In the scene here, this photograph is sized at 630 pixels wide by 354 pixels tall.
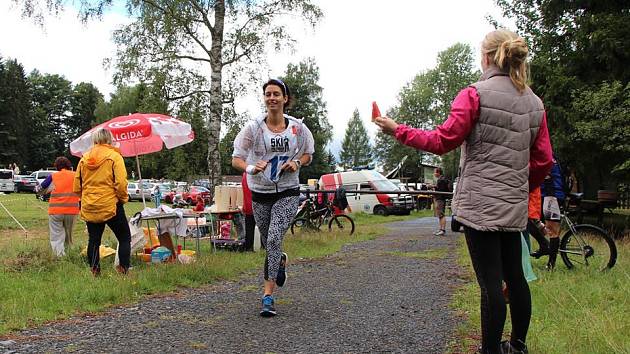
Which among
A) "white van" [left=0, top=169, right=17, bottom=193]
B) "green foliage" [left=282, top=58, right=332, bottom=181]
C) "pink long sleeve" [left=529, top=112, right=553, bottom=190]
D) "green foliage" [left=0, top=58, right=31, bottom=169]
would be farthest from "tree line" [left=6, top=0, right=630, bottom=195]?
"green foliage" [left=0, top=58, right=31, bottom=169]

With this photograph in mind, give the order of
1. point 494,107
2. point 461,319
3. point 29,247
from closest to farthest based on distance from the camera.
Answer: point 494,107 → point 461,319 → point 29,247

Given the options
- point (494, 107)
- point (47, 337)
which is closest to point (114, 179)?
point (47, 337)

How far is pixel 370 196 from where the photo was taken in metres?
29.4

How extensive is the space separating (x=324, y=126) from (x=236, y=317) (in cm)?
6391

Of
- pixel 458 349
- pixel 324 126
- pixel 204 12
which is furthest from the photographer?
pixel 324 126

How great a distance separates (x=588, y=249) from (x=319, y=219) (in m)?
8.56

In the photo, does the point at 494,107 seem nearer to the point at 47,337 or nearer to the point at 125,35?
the point at 47,337

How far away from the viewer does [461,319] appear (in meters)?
4.42

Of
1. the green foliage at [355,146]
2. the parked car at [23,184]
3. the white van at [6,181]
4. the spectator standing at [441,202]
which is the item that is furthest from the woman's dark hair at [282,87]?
the green foliage at [355,146]

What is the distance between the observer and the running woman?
4688 millimetres

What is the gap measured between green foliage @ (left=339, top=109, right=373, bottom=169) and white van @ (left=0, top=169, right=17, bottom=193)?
62.6 meters

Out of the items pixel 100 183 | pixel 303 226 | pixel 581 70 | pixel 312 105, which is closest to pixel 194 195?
pixel 303 226

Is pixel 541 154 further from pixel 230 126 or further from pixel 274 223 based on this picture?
pixel 230 126

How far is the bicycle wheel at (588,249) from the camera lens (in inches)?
271
